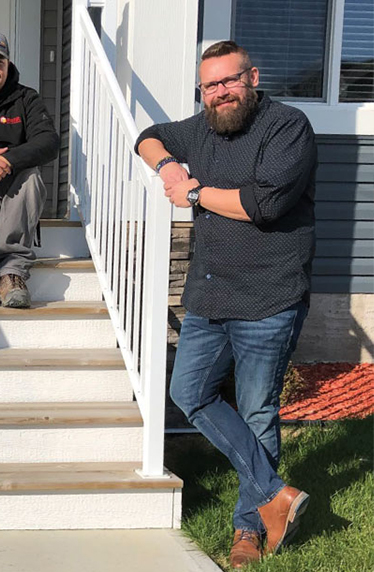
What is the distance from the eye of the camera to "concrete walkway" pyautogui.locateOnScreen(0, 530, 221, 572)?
3367 millimetres

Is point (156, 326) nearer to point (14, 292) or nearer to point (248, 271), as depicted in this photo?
point (248, 271)

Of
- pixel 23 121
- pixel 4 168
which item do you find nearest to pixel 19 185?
pixel 4 168

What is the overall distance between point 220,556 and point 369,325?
3476mm

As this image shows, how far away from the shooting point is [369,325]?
22.4 ft

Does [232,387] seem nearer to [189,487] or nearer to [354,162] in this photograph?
[189,487]

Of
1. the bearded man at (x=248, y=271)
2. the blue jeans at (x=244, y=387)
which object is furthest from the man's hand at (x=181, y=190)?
the blue jeans at (x=244, y=387)

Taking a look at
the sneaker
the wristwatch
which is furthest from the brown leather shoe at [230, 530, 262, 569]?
the sneaker

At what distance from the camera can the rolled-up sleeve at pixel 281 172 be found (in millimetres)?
3281

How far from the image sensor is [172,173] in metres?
3.58

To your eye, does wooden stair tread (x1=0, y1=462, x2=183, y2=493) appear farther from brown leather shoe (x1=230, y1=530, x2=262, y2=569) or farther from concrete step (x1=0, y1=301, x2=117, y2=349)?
concrete step (x1=0, y1=301, x2=117, y2=349)

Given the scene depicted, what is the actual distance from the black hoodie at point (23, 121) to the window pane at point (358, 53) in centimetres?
261

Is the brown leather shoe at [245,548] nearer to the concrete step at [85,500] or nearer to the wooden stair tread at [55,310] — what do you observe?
the concrete step at [85,500]

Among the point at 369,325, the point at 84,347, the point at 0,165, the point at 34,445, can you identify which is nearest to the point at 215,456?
the point at 84,347

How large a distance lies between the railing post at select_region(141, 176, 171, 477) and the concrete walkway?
0.96 feet
